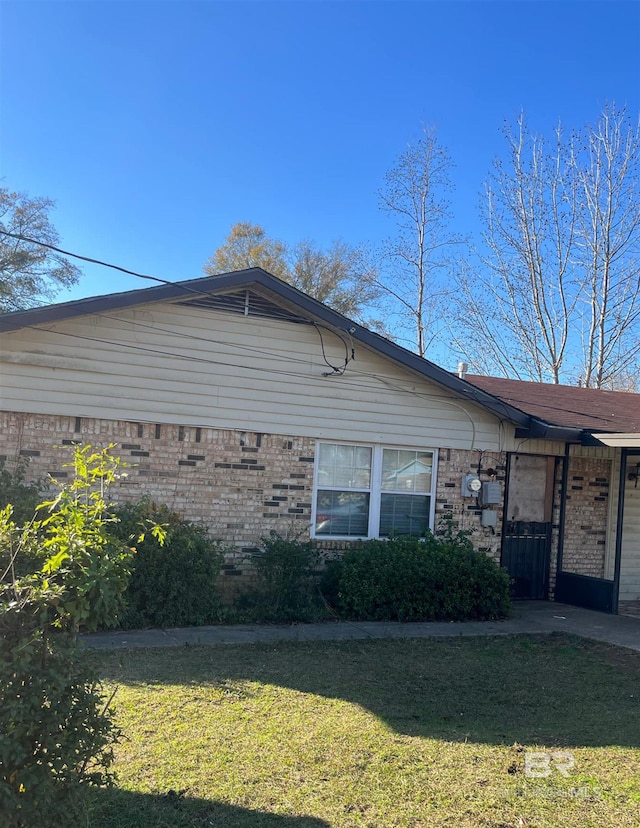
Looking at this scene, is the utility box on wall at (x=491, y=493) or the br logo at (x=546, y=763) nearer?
the br logo at (x=546, y=763)

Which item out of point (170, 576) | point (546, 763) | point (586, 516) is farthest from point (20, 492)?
point (586, 516)

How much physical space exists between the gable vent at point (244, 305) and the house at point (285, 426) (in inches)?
0.6

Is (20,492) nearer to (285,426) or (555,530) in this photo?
(285,426)

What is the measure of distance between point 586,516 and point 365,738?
7.64m

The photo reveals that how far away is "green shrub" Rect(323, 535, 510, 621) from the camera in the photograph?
8.54m

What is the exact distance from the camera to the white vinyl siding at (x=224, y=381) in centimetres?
809

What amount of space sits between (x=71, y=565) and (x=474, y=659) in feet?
16.7

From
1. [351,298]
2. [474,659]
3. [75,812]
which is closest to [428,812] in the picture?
[75,812]

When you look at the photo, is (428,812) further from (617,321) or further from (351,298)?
(351,298)

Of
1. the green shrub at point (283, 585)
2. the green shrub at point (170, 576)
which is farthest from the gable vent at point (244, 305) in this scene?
the green shrub at point (283, 585)

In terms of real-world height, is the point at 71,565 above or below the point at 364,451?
below

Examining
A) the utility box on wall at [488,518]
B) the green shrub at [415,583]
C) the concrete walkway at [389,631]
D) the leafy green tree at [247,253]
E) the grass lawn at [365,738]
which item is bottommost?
the concrete walkway at [389,631]

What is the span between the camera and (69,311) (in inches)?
310

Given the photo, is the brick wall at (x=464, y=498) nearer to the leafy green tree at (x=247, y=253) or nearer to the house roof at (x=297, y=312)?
the house roof at (x=297, y=312)
